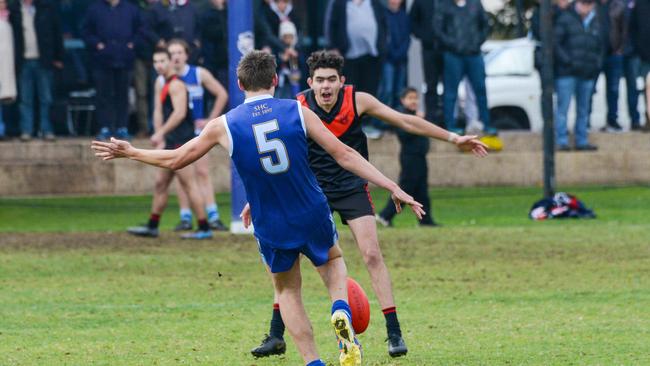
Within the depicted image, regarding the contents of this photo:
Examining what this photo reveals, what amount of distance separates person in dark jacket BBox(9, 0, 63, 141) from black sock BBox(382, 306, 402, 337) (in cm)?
1352

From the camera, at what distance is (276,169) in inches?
340

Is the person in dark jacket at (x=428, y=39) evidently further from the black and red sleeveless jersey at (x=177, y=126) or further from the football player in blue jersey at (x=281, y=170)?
the football player in blue jersey at (x=281, y=170)

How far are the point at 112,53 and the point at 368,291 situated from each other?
10075 mm

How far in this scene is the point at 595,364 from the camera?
377 inches

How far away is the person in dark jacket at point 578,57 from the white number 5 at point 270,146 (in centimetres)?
1591

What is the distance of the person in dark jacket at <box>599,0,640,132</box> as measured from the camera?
971 inches

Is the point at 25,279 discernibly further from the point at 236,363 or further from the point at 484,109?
the point at 484,109

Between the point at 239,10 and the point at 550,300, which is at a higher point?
the point at 239,10

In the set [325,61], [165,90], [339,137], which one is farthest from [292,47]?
[325,61]

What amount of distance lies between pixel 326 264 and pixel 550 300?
169 inches

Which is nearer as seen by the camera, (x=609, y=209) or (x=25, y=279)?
(x=25, y=279)

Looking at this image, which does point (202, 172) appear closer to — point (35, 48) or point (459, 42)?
point (35, 48)

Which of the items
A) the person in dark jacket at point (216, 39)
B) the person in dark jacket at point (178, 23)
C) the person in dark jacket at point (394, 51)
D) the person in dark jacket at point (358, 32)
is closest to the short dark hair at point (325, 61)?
the person in dark jacket at point (178, 23)

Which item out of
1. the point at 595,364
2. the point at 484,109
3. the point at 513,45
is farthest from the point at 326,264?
the point at 513,45
